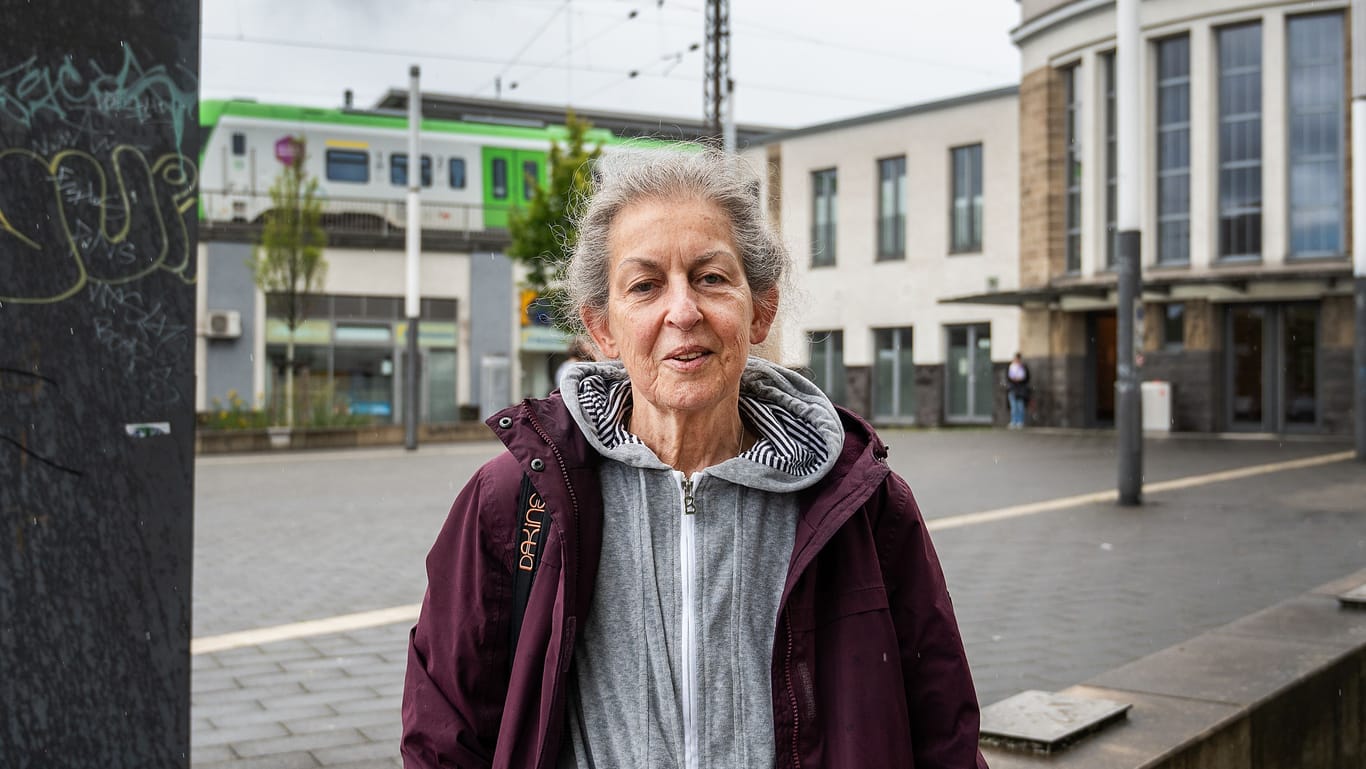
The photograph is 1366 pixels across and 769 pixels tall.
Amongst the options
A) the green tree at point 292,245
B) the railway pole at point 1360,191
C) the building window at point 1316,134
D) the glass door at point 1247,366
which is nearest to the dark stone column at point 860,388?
the glass door at point 1247,366

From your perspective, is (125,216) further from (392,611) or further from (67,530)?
(392,611)

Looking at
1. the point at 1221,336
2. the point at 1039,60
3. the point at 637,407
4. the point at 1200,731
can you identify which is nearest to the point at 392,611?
the point at 1200,731

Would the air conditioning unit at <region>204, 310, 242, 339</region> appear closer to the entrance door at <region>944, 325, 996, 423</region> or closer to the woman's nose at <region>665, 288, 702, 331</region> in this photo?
the entrance door at <region>944, 325, 996, 423</region>

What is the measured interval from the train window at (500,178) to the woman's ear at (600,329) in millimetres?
33310

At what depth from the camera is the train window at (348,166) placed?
3334 centimetres

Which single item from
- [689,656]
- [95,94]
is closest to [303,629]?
[95,94]

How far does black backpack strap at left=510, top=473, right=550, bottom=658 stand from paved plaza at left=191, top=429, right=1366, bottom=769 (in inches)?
101

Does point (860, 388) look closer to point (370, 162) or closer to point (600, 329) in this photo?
point (370, 162)

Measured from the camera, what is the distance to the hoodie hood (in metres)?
2.12

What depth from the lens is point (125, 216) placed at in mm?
2705

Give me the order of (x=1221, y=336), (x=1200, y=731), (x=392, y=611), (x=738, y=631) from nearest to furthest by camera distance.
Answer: (x=738, y=631) → (x=1200, y=731) → (x=392, y=611) → (x=1221, y=336)

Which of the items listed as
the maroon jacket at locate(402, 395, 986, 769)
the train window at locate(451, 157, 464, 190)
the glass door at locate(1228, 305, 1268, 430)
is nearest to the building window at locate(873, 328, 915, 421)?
the glass door at locate(1228, 305, 1268, 430)

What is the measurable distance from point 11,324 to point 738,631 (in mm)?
1505

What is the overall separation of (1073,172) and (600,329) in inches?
1155
